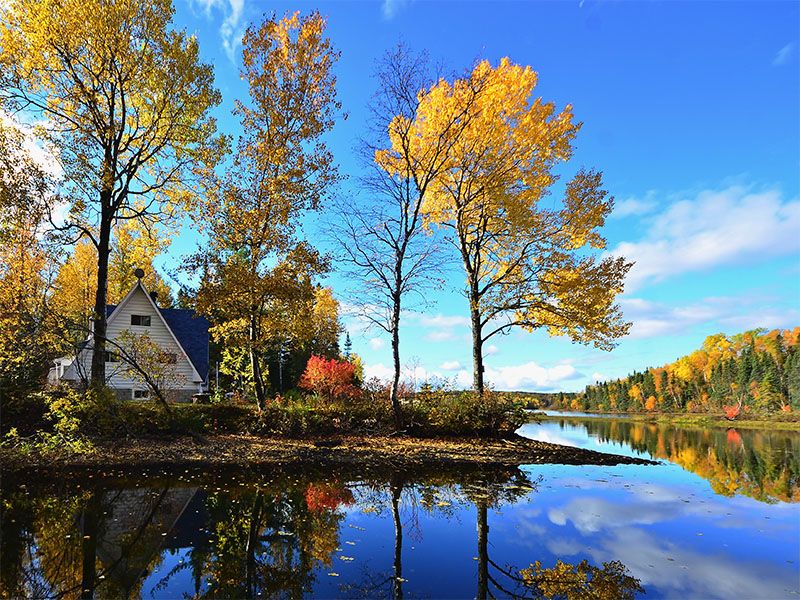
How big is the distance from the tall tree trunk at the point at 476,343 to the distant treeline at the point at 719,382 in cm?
5258

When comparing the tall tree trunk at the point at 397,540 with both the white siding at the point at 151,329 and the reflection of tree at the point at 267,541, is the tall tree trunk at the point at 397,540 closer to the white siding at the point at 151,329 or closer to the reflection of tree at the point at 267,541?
the reflection of tree at the point at 267,541

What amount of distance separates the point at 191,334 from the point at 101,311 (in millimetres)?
15255

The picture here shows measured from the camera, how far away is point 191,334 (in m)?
26.6

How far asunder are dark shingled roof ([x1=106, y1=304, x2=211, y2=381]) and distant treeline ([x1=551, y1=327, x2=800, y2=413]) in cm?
5976

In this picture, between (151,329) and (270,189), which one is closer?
(270,189)

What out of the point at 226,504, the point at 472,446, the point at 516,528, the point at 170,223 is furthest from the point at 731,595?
the point at 170,223

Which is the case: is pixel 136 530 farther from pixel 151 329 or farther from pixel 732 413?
pixel 732 413

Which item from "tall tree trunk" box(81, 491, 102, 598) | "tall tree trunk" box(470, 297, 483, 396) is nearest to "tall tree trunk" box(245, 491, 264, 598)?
"tall tree trunk" box(81, 491, 102, 598)

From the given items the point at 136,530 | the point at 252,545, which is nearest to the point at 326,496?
the point at 252,545

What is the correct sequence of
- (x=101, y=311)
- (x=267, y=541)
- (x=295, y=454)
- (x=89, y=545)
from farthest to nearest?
(x=101, y=311) < (x=295, y=454) < (x=267, y=541) < (x=89, y=545)

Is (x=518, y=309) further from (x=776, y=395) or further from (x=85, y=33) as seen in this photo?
(x=776, y=395)

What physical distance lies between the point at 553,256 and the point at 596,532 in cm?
1031

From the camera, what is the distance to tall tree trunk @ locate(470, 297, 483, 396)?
50.0 ft

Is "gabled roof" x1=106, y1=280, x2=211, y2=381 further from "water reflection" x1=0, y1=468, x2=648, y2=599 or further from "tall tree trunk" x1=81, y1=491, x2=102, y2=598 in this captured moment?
"tall tree trunk" x1=81, y1=491, x2=102, y2=598
